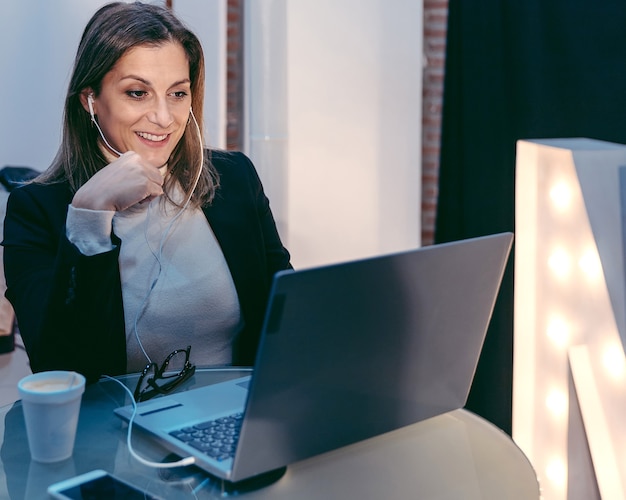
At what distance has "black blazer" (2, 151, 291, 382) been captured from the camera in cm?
135

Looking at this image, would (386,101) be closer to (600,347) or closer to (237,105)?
(237,105)

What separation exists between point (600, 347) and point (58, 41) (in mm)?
2296

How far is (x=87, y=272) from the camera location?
1.35 meters

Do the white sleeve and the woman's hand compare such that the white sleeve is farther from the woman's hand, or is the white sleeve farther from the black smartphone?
the black smartphone

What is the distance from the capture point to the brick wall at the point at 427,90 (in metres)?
3.40

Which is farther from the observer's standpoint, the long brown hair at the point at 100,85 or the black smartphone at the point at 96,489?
the long brown hair at the point at 100,85

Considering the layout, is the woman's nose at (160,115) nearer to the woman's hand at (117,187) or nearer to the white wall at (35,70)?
the woman's hand at (117,187)

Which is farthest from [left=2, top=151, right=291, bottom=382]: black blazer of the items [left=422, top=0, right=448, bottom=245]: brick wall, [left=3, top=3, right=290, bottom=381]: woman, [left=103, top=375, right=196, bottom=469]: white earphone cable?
[left=422, top=0, right=448, bottom=245]: brick wall

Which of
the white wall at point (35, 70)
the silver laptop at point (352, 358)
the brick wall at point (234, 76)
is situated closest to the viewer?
the silver laptop at point (352, 358)

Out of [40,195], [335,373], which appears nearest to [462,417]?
[335,373]

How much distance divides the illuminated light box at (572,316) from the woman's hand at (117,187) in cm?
85

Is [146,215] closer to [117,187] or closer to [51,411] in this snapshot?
[117,187]

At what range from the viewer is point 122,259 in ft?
5.30

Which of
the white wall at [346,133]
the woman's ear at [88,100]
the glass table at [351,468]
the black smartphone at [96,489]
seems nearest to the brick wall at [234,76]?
the white wall at [346,133]
